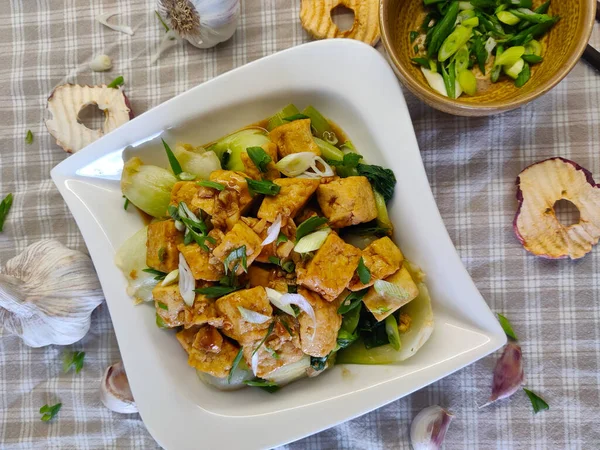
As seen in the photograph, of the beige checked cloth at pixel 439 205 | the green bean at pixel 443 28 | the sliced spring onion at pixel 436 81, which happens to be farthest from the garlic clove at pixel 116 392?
the green bean at pixel 443 28

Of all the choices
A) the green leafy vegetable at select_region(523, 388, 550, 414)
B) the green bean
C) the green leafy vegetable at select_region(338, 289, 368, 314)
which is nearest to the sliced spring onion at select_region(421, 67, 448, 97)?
the green bean

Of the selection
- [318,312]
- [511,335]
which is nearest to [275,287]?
[318,312]

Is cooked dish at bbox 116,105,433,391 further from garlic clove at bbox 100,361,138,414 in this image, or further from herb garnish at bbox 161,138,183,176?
Result: garlic clove at bbox 100,361,138,414

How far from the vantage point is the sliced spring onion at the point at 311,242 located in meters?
1.81

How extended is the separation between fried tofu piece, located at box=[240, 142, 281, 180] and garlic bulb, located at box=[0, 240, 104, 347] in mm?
887

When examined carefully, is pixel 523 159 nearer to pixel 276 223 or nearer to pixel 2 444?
pixel 276 223

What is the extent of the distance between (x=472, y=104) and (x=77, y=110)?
1676 millimetres

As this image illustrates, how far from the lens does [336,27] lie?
2.19 metres

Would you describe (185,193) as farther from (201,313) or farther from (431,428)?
(431,428)

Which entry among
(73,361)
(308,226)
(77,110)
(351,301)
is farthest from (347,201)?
(73,361)

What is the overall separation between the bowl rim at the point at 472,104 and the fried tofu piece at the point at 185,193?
849 mm

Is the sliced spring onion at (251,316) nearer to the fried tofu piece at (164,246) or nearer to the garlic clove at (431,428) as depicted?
the fried tofu piece at (164,246)

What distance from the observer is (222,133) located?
6.87ft

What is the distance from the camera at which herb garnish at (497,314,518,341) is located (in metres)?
2.17
